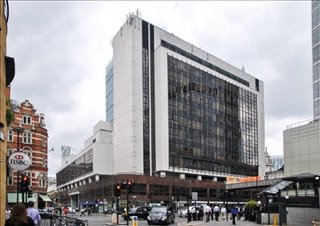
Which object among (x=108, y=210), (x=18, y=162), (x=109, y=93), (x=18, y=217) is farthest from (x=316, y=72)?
(x=18, y=217)

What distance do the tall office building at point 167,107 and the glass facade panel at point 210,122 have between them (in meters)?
0.22

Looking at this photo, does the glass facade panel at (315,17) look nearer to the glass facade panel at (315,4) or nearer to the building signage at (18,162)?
the glass facade panel at (315,4)

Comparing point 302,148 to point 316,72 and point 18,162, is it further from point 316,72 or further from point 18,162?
point 316,72

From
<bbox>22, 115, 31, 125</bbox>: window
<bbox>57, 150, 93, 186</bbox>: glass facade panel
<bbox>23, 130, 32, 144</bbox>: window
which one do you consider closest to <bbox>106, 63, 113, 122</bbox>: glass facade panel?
<bbox>57, 150, 93, 186</bbox>: glass facade panel

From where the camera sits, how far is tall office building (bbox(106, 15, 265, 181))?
106m

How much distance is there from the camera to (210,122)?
401ft

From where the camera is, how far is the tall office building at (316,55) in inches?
4594

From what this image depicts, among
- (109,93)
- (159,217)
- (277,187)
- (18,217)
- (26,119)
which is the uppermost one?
(109,93)

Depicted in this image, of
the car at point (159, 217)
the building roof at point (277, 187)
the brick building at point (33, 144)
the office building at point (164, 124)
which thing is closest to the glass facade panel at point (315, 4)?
the office building at point (164, 124)

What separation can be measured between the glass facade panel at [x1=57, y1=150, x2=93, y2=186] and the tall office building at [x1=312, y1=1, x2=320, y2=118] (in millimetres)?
55389

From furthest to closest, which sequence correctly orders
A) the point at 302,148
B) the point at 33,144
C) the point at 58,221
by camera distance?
the point at 33,144 → the point at 302,148 → the point at 58,221

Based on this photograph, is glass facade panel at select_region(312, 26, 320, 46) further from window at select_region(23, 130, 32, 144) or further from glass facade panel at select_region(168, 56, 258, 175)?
window at select_region(23, 130, 32, 144)

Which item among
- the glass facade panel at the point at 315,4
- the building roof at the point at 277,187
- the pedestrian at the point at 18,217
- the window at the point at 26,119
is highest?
the glass facade panel at the point at 315,4

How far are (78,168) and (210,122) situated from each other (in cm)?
4352
